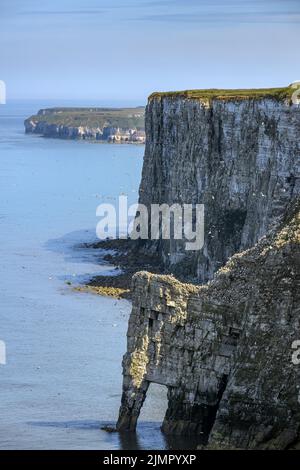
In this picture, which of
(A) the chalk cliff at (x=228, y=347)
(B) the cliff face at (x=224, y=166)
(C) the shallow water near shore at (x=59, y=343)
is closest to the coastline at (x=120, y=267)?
(C) the shallow water near shore at (x=59, y=343)

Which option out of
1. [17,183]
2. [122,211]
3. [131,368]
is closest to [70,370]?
[131,368]

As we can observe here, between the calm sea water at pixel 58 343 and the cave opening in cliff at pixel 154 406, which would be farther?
the calm sea water at pixel 58 343

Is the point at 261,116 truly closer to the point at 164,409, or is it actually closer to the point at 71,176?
the point at 164,409

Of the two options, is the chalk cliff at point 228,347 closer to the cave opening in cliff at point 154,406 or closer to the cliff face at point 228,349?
the cliff face at point 228,349

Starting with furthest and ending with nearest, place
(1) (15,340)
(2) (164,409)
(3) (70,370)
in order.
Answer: (1) (15,340) < (3) (70,370) < (2) (164,409)

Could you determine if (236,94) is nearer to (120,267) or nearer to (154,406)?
(120,267)

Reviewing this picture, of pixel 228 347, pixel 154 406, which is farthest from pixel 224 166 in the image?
pixel 228 347
